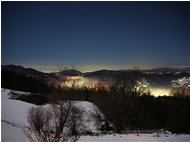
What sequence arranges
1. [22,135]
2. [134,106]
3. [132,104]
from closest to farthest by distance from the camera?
[22,135] → [132,104] → [134,106]

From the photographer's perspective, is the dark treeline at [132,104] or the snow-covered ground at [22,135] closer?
the snow-covered ground at [22,135]

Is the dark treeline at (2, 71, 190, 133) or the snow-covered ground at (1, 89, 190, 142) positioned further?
the dark treeline at (2, 71, 190, 133)

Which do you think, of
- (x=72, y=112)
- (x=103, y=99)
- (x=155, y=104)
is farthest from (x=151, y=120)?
(x=72, y=112)

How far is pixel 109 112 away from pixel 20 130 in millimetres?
6083

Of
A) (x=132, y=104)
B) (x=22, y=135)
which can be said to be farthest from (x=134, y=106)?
(x=22, y=135)

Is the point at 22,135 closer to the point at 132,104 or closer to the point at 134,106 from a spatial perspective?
the point at 132,104

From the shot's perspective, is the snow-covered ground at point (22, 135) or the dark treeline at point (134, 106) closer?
the snow-covered ground at point (22, 135)

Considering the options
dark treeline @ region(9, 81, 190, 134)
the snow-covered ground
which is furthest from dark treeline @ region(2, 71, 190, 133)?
the snow-covered ground

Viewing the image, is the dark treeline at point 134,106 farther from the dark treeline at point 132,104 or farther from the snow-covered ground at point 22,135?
the snow-covered ground at point 22,135

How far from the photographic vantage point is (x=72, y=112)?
11.0 m

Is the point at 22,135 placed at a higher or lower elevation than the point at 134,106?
lower

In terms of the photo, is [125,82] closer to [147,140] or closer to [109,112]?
[109,112]

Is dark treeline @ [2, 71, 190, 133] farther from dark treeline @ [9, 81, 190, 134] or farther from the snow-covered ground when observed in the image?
the snow-covered ground

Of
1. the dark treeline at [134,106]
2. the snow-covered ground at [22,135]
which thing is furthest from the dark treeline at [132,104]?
the snow-covered ground at [22,135]
